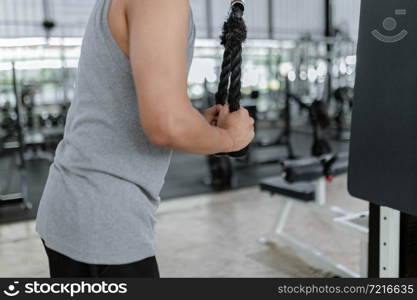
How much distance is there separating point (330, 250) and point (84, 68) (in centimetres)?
259

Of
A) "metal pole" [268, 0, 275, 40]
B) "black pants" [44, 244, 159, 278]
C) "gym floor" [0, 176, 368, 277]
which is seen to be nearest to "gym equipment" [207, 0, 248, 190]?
"black pants" [44, 244, 159, 278]

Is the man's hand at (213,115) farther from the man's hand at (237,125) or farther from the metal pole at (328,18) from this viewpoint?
the metal pole at (328,18)

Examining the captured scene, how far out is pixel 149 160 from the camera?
910 mm

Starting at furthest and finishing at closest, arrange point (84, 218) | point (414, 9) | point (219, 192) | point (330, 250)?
point (219, 192) → point (330, 250) → point (414, 9) → point (84, 218)

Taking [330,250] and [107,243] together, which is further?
[330,250]

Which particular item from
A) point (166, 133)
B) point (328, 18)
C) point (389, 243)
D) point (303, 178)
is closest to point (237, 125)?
point (166, 133)

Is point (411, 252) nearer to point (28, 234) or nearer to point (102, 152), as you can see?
point (102, 152)

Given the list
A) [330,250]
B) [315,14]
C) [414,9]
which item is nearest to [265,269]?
[330,250]

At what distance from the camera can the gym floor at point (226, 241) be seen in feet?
9.38

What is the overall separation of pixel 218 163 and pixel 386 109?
11.9 ft

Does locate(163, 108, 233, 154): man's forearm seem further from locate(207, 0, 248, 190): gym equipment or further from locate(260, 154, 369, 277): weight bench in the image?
locate(260, 154, 369, 277): weight bench

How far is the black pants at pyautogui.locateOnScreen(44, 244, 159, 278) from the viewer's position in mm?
904

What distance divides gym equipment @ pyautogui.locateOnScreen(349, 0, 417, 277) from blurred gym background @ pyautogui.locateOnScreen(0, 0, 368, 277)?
0.40 metres

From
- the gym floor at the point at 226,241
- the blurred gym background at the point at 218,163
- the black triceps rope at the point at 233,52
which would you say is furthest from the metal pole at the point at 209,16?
the black triceps rope at the point at 233,52
